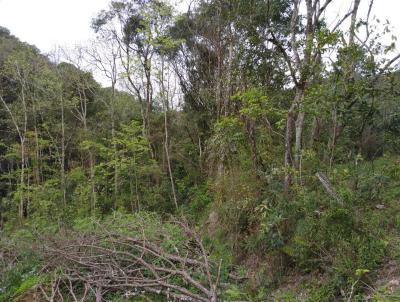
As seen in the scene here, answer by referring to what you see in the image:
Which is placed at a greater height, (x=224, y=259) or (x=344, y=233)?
(x=344, y=233)

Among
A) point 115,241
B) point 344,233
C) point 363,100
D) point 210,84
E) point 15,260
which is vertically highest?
point 210,84

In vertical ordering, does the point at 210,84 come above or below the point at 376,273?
above

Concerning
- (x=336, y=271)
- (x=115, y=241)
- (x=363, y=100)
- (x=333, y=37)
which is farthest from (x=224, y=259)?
(x=333, y=37)

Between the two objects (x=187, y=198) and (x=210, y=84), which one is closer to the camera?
(x=187, y=198)

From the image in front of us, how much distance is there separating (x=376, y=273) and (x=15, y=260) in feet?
20.2

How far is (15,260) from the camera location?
6.60 m

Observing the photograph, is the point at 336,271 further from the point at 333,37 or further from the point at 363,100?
the point at 333,37

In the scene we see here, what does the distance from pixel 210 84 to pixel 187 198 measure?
15.5 feet

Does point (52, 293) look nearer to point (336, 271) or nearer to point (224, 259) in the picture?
point (224, 259)

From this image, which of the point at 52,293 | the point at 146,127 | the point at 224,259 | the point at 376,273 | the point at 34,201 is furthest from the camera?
the point at 146,127

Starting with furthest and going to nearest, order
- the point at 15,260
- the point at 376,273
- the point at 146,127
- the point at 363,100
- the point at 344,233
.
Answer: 1. the point at 146,127
2. the point at 15,260
3. the point at 363,100
4. the point at 344,233
5. the point at 376,273

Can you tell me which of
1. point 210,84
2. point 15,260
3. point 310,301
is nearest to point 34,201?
point 15,260

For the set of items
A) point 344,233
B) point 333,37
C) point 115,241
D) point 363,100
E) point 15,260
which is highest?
point 333,37

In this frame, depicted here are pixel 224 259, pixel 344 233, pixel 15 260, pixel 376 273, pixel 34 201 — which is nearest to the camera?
pixel 376 273
